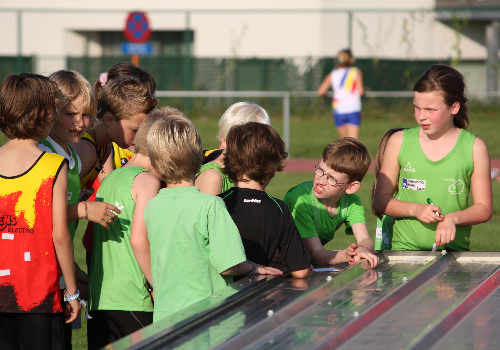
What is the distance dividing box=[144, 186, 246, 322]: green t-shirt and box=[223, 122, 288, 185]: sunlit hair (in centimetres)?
28

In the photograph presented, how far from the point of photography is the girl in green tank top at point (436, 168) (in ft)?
11.0

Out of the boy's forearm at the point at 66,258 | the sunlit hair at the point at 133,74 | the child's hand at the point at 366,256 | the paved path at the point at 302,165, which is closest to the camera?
the boy's forearm at the point at 66,258

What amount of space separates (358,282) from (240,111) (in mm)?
1343

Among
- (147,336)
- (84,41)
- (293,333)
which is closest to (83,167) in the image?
(147,336)

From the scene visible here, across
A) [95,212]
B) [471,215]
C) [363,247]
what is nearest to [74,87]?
[95,212]

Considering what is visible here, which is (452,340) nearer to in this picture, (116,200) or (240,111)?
(116,200)

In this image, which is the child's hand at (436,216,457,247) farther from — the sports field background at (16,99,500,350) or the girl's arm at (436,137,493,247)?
the sports field background at (16,99,500,350)

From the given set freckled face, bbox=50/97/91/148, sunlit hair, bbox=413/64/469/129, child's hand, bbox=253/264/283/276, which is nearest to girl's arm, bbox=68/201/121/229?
freckled face, bbox=50/97/91/148

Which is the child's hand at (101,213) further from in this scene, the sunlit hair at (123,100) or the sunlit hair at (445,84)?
the sunlit hair at (445,84)

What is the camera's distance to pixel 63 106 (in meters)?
2.83

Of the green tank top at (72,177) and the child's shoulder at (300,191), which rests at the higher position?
the green tank top at (72,177)

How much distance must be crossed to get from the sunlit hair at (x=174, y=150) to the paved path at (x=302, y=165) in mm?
9064

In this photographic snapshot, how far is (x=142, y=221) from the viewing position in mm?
2732

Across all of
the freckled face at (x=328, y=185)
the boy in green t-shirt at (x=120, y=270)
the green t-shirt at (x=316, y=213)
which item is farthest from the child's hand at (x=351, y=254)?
the boy in green t-shirt at (x=120, y=270)
